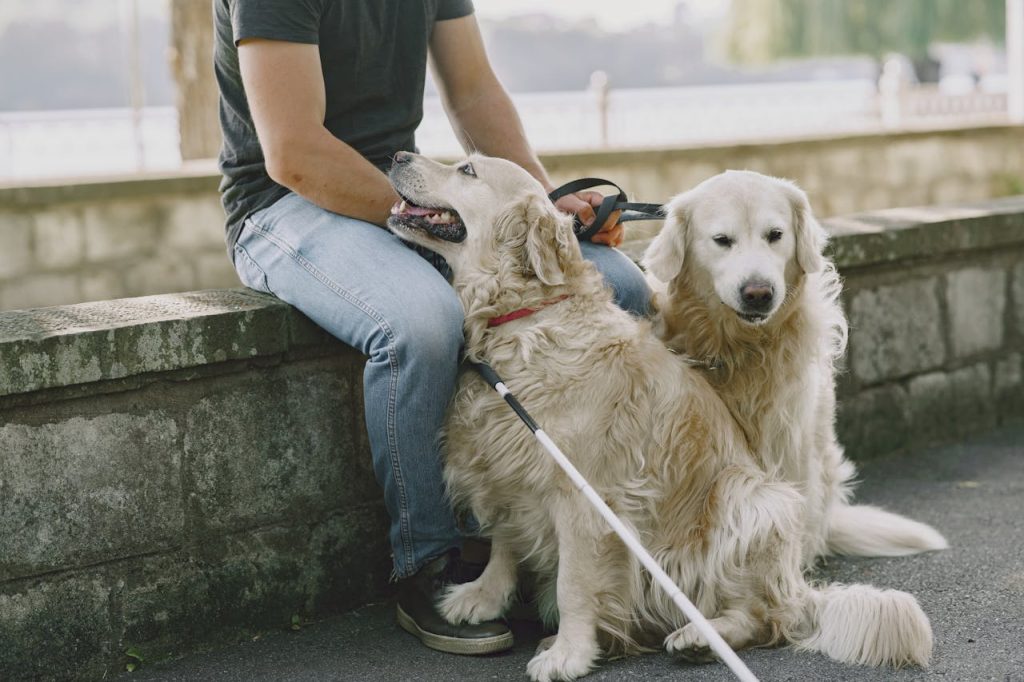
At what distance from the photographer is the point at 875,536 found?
3.81m

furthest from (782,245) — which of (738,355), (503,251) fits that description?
(503,251)

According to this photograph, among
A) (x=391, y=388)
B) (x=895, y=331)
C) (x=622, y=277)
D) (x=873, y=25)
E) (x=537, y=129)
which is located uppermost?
(x=873, y=25)

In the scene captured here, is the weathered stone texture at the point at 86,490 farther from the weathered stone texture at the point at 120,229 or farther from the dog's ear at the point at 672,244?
the weathered stone texture at the point at 120,229

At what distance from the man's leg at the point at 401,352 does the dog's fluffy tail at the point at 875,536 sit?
1.35 meters

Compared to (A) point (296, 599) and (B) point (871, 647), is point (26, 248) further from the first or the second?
(B) point (871, 647)

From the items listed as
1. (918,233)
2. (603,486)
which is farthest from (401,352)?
(918,233)

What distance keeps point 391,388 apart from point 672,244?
962 mm

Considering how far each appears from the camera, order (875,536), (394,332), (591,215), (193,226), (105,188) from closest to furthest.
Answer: (394,332) < (591,215) < (875,536) < (105,188) < (193,226)

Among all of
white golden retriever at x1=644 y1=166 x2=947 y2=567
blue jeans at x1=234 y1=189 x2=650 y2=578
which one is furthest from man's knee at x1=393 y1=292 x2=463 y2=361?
white golden retriever at x1=644 y1=166 x2=947 y2=567

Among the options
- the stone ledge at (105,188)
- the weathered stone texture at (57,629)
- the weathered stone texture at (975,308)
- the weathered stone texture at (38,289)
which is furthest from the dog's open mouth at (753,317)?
the weathered stone texture at (38,289)

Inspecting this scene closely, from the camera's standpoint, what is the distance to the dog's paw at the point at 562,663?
112 inches

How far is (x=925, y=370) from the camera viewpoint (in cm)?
504

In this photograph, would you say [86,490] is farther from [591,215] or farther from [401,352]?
[591,215]

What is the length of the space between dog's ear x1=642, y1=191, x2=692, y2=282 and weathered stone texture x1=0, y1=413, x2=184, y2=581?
4.84 ft
